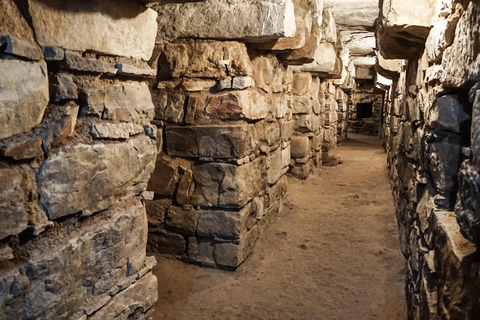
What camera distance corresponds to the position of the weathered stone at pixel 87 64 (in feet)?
4.17

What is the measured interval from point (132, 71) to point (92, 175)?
46 centimetres

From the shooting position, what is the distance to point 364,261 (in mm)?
3150

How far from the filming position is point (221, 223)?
2.88 metres

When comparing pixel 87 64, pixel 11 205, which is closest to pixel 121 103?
pixel 87 64

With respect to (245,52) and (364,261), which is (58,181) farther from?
(364,261)

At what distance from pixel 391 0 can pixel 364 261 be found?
2.01 meters

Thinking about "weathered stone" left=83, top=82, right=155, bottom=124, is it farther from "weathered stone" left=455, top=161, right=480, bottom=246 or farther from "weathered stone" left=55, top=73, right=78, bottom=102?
"weathered stone" left=455, top=161, right=480, bottom=246

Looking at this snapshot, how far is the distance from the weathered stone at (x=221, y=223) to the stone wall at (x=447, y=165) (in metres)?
1.21

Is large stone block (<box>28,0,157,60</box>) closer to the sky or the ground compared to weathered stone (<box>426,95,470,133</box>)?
closer to the sky

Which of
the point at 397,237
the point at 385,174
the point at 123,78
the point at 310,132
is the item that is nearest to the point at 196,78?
the point at 123,78

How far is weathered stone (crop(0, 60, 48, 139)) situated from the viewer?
3.46ft

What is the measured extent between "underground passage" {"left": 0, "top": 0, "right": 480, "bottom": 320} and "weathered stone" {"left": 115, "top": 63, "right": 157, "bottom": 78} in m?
0.02

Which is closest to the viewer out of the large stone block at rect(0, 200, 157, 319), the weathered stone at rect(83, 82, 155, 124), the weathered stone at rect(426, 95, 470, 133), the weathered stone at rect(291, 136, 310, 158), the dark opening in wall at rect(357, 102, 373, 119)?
the large stone block at rect(0, 200, 157, 319)

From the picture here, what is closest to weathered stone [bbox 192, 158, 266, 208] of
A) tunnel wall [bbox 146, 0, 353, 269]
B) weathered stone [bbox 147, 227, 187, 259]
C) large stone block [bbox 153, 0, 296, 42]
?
tunnel wall [bbox 146, 0, 353, 269]
